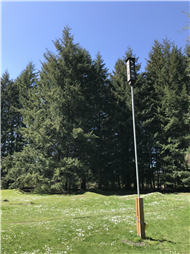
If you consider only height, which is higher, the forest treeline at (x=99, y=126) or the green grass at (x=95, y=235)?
the forest treeline at (x=99, y=126)

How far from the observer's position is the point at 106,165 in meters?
34.3

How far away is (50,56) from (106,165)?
2201cm

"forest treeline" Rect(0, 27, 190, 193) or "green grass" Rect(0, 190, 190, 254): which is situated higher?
"forest treeline" Rect(0, 27, 190, 193)

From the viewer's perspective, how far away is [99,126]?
3628 cm

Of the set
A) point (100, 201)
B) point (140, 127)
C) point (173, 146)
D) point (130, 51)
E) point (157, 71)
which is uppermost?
point (130, 51)

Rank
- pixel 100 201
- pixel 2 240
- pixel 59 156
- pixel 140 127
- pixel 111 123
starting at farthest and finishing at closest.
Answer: pixel 111 123, pixel 140 127, pixel 59 156, pixel 100 201, pixel 2 240

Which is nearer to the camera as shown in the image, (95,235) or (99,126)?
(95,235)

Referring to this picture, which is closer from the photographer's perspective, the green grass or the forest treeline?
the green grass

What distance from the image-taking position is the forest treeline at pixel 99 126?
92.1 feet

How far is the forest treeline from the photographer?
2808 centimetres

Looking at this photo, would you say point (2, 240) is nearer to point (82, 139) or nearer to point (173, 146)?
point (82, 139)

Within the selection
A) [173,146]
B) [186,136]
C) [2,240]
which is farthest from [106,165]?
[2,240]

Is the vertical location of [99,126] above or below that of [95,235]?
above

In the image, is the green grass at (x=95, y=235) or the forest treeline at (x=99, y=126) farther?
the forest treeline at (x=99, y=126)
